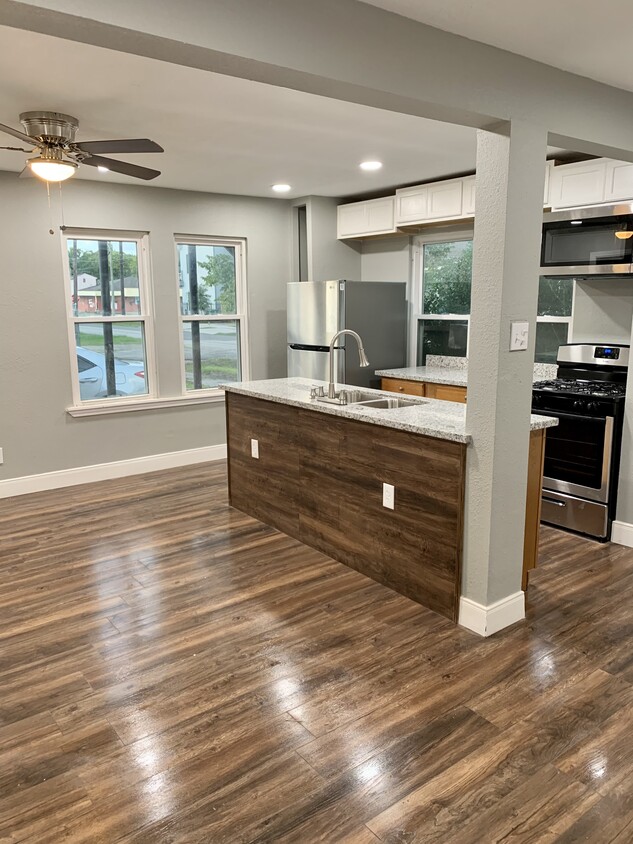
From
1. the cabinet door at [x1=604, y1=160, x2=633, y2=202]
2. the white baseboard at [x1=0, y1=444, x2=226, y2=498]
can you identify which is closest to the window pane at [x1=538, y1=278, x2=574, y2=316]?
the cabinet door at [x1=604, y1=160, x2=633, y2=202]

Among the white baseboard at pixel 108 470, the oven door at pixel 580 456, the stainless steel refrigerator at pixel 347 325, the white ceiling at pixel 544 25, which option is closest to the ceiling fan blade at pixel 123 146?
the white ceiling at pixel 544 25

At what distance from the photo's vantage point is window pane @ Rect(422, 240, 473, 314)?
526 centimetres

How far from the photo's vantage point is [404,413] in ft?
10.2

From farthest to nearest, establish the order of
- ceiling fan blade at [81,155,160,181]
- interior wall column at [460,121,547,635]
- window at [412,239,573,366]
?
window at [412,239,573,366]
ceiling fan blade at [81,155,160,181]
interior wall column at [460,121,547,635]

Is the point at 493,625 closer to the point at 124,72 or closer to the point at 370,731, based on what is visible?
the point at 370,731

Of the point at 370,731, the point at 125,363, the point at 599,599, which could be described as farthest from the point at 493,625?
the point at 125,363

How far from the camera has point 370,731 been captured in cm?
210

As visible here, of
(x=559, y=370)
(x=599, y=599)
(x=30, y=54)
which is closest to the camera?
(x=30, y=54)

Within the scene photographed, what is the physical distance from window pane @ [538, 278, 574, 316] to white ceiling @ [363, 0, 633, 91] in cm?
209

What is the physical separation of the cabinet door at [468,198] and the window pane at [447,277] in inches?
23.6

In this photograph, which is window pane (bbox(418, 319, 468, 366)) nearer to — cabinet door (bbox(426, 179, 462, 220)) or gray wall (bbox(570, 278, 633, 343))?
cabinet door (bbox(426, 179, 462, 220))

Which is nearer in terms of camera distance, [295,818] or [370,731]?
[295,818]

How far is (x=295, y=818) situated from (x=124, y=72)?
2.82 metres

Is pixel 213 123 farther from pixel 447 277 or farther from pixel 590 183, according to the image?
pixel 447 277
